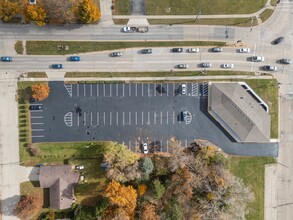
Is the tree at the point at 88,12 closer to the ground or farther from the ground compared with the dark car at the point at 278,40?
farther from the ground

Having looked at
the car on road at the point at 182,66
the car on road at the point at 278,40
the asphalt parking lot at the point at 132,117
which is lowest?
the asphalt parking lot at the point at 132,117

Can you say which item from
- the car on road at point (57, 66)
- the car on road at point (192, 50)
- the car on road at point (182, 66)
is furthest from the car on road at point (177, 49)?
the car on road at point (57, 66)

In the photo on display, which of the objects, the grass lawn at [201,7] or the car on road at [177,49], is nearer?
the grass lawn at [201,7]

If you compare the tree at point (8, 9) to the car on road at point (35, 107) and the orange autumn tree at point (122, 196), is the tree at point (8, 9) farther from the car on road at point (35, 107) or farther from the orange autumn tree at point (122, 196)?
the orange autumn tree at point (122, 196)

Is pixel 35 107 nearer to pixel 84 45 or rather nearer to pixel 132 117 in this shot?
pixel 84 45

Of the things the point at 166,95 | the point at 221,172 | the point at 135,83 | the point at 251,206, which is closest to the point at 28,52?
the point at 135,83

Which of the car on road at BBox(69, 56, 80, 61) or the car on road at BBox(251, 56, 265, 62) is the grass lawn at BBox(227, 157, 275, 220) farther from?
the car on road at BBox(69, 56, 80, 61)

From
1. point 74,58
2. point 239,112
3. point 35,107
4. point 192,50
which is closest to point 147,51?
point 192,50

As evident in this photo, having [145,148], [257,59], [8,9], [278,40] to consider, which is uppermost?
[8,9]
